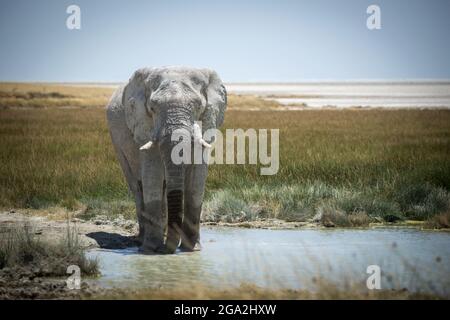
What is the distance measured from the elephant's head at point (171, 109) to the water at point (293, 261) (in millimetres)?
675

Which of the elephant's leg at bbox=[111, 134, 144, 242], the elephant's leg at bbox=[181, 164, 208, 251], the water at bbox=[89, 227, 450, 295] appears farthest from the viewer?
the elephant's leg at bbox=[111, 134, 144, 242]

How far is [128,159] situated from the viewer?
41.2ft

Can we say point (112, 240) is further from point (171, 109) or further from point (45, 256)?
Answer: point (171, 109)

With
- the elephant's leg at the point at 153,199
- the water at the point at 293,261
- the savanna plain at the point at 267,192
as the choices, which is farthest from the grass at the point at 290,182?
the elephant's leg at the point at 153,199

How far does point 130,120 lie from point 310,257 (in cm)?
309

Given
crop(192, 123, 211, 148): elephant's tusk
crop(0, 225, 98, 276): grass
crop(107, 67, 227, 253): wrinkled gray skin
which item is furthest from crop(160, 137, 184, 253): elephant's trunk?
crop(0, 225, 98, 276): grass

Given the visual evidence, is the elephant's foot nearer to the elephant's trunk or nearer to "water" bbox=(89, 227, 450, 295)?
"water" bbox=(89, 227, 450, 295)

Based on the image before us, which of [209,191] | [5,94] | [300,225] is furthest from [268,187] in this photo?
[5,94]

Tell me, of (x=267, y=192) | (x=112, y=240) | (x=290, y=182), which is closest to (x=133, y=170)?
(x=112, y=240)

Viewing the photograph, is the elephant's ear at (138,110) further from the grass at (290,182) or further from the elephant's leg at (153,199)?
the grass at (290,182)

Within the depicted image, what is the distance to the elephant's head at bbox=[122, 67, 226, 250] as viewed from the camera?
35.0 ft

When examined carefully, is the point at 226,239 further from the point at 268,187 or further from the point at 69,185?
the point at 69,185

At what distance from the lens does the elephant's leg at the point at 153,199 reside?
11219 millimetres

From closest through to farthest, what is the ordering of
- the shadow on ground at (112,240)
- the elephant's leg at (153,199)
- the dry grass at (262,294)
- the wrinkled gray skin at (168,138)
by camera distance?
1. the dry grass at (262,294)
2. the wrinkled gray skin at (168,138)
3. the elephant's leg at (153,199)
4. the shadow on ground at (112,240)
